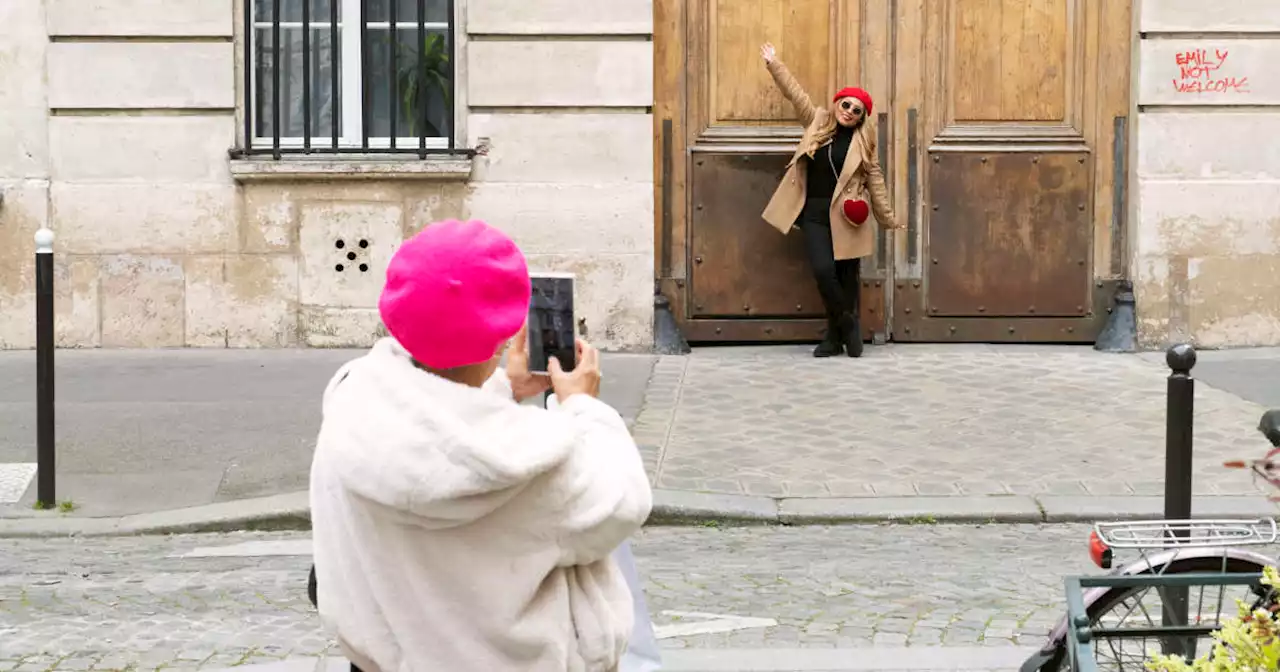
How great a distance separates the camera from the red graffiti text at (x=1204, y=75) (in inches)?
468

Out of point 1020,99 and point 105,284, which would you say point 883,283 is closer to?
point 1020,99

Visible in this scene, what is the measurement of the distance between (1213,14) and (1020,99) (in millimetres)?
1295

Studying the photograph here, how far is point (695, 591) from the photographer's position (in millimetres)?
6480

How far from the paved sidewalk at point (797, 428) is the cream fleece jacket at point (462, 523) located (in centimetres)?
525

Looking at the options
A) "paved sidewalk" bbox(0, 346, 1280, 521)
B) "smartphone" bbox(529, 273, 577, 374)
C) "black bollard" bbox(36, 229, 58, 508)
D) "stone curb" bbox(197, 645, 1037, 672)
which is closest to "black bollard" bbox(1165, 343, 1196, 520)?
"stone curb" bbox(197, 645, 1037, 672)

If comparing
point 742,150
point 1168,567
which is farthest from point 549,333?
point 742,150

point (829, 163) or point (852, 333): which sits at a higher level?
point (829, 163)

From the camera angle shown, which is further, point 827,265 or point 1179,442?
point 827,265

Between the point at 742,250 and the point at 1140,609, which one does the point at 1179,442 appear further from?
the point at 742,250

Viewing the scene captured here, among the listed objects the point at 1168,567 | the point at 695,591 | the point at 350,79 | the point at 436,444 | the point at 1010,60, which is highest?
the point at 1010,60

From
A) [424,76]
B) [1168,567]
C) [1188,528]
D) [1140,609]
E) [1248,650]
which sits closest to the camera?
[1248,650]

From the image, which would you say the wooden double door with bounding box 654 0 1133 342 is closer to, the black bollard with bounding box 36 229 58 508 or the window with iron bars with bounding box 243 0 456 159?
the window with iron bars with bounding box 243 0 456 159

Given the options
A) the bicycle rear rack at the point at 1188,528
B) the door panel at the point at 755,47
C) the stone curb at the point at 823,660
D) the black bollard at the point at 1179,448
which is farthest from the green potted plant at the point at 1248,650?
the door panel at the point at 755,47

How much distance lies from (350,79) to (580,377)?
9707mm
